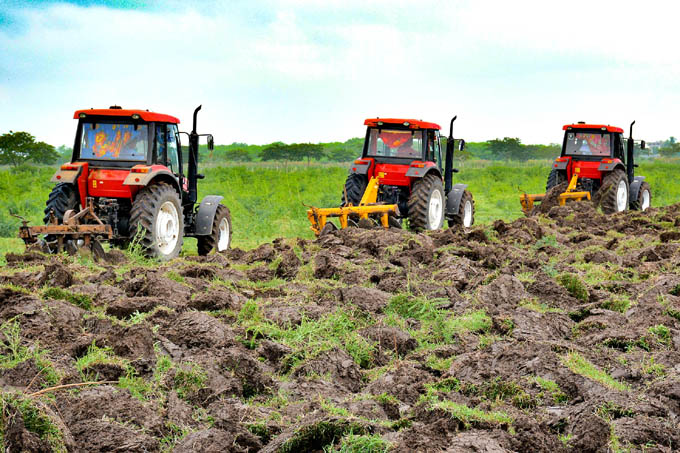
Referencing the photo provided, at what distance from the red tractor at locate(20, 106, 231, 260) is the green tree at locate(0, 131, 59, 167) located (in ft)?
129

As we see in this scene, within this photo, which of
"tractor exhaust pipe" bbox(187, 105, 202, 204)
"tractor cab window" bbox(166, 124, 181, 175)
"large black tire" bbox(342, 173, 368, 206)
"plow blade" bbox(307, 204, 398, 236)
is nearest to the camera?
"tractor cab window" bbox(166, 124, 181, 175)

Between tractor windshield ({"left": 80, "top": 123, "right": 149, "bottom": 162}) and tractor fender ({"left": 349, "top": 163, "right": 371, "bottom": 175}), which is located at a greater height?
tractor windshield ({"left": 80, "top": 123, "right": 149, "bottom": 162})

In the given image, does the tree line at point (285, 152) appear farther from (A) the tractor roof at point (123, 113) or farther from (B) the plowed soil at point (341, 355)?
Answer: (B) the plowed soil at point (341, 355)

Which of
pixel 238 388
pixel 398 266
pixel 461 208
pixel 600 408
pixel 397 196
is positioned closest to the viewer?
pixel 600 408

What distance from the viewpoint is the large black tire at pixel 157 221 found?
1039 centimetres

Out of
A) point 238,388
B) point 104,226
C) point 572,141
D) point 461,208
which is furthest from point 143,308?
point 572,141

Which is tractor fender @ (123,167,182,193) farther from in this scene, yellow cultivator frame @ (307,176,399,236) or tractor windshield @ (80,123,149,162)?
yellow cultivator frame @ (307,176,399,236)

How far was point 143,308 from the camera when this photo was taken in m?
6.70

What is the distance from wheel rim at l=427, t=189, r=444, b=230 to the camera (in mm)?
14398

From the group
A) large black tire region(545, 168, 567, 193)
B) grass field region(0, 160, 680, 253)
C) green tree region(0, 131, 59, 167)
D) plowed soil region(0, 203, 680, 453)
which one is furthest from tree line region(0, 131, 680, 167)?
plowed soil region(0, 203, 680, 453)

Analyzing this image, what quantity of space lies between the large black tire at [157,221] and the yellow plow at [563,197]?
9132 mm

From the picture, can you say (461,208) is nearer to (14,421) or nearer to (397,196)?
(397,196)

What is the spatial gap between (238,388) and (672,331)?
3.73m

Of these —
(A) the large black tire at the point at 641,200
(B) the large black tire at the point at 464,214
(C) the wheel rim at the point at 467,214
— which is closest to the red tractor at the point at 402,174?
(B) the large black tire at the point at 464,214
